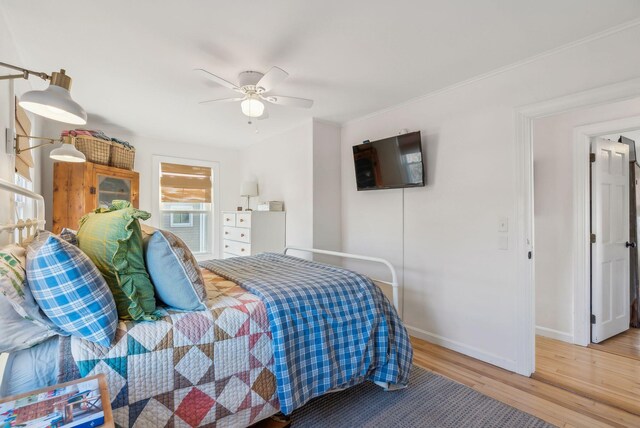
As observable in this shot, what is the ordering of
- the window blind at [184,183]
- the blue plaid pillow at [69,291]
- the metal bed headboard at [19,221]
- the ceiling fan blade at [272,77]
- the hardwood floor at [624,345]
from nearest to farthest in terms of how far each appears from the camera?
the blue plaid pillow at [69,291] → the metal bed headboard at [19,221] → the ceiling fan blade at [272,77] → the hardwood floor at [624,345] → the window blind at [184,183]

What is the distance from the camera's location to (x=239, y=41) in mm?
1943

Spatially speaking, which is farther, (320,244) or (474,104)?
(320,244)

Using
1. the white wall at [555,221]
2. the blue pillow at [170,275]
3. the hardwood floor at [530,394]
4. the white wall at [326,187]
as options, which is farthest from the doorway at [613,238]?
the blue pillow at [170,275]

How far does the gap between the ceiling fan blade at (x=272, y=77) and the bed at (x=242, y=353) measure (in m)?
1.26

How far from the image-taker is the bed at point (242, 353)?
1112 mm

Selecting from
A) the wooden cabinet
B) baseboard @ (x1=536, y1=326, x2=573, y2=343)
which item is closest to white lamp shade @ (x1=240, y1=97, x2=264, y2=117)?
the wooden cabinet

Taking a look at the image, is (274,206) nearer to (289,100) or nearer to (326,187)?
(326,187)

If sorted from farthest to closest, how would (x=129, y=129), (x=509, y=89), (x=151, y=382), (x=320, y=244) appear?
(x=129, y=129) < (x=320, y=244) < (x=509, y=89) < (x=151, y=382)

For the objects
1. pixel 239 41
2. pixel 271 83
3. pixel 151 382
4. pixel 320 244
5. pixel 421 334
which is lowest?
pixel 421 334

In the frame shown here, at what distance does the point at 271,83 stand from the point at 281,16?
43 cm

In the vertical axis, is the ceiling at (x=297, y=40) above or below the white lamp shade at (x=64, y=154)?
above

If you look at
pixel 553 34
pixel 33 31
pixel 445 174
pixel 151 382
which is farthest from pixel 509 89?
pixel 33 31

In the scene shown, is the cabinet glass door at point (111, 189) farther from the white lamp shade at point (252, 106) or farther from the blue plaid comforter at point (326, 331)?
the blue plaid comforter at point (326, 331)

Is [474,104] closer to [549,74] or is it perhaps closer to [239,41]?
[549,74]
